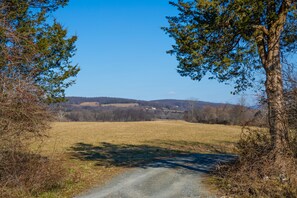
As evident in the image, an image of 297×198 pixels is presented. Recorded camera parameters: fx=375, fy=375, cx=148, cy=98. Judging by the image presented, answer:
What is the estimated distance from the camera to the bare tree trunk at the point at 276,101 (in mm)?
11586

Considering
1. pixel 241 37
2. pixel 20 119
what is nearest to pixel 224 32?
pixel 241 37

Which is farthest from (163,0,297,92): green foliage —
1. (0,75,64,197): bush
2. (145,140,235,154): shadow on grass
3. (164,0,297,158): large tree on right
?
(145,140,235,154): shadow on grass

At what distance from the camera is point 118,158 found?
20297mm

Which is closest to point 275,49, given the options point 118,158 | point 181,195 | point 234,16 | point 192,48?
point 234,16

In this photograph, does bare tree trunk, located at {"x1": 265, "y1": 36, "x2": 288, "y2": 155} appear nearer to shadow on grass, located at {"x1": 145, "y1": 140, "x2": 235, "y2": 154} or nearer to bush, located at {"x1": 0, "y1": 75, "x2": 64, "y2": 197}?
bush, located at {"x1": 0, "y1": 75, "x2": 64, "y2": 197}

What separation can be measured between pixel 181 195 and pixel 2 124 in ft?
17.8

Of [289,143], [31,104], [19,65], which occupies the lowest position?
[289,143]

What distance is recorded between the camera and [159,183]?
12.6 metres

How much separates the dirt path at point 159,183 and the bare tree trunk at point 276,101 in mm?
2840

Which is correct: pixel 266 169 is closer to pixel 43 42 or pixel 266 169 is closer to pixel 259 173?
pixel 259 173

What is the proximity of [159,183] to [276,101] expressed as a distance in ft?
15.2

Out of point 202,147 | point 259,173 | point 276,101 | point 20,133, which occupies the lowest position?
point 202,147

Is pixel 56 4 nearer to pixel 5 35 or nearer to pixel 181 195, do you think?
pixel 5 35

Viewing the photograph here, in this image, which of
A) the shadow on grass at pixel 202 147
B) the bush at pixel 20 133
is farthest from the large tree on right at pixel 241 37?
the shadow on grass at pixel 202 147
